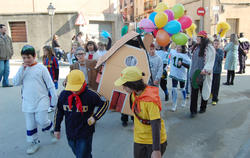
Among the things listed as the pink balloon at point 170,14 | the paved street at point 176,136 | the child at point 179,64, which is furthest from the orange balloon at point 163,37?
the paved street at point 176,136

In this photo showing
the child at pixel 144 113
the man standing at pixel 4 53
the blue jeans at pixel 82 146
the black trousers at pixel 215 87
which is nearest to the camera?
the child at pixel 144 113

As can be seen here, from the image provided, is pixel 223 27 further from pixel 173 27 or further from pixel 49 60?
pixel 49 60

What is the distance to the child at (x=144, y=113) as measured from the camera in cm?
192

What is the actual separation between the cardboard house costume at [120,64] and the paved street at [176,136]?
67cm

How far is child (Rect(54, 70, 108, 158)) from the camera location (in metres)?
2.26

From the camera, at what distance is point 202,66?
15.0ft

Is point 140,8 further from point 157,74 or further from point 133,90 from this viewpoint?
point 133,90

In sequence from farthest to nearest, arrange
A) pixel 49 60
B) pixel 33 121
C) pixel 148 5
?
1. pixel 148 5
2. pixel 49 60
3. pixel 33 121

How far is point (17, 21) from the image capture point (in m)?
16.0

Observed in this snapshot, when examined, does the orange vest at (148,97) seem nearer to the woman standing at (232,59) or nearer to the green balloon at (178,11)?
the green balloon at (178,11)

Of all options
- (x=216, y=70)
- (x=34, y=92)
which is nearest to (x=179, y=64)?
(x=216, y=70)

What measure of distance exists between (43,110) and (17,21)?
15.2 meters

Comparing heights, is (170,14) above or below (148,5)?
below

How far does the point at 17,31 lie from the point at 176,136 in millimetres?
16020
